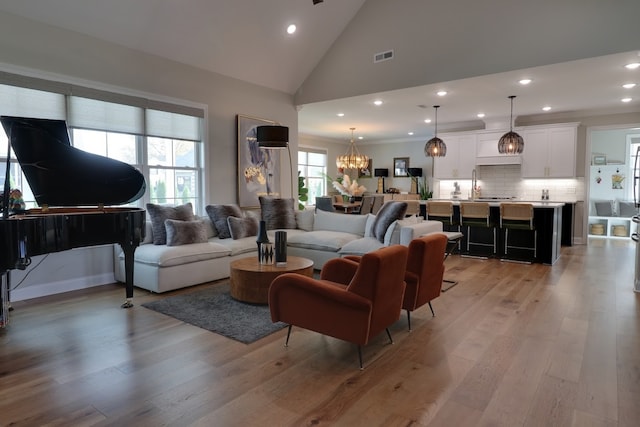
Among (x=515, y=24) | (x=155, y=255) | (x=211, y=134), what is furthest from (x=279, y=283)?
(x=515, y=24)

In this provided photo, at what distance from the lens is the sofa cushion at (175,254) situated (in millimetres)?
4465

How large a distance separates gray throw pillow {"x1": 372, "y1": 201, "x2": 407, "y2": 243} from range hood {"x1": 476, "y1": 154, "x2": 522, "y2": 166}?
5160 mm

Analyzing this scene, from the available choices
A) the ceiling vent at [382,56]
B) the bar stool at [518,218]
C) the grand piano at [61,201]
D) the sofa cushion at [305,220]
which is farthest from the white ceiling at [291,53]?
the sofa cushion at [305,220]

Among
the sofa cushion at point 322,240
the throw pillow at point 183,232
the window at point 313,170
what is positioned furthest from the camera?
the window at point 313,170

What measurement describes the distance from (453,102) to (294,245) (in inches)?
164

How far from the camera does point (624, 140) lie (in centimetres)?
993

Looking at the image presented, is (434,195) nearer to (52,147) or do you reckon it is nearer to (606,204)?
(606,204)

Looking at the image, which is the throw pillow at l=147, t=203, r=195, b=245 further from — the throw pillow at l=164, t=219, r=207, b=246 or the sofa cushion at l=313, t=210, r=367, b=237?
the sofa cushion at l=313, t=210, r=367, b=237

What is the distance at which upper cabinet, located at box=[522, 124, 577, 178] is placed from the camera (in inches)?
328

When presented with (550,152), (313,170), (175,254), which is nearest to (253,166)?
(175,254)

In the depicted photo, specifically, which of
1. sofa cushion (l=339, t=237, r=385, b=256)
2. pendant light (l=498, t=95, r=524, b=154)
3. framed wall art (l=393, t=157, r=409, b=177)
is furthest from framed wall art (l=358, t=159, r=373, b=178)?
sofa cushion (l=339, t=237, r=385, b=256)

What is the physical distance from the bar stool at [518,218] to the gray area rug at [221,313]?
4.57 metres

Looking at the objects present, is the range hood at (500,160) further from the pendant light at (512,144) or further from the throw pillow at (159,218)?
the throw pillow at (159,218)

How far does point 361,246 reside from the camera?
17.0ft
